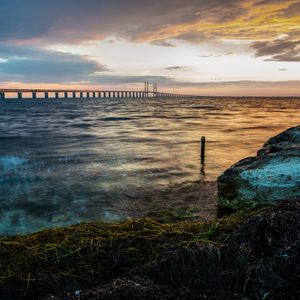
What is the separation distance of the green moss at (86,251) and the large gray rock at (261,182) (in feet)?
10.3

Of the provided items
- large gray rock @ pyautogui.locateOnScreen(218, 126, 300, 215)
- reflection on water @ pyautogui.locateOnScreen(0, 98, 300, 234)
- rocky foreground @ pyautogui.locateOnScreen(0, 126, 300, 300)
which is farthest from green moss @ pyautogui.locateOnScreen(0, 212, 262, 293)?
reflection on water @ pyautogui.locateOnScreen(0, 98, 300, 234)

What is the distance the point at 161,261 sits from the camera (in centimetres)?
417

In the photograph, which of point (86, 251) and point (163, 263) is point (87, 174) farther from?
point (163, 263)

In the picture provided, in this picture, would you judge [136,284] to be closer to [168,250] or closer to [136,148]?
[168,250]

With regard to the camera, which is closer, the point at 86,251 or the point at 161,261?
the point at 161,261

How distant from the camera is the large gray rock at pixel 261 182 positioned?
835 centimetres

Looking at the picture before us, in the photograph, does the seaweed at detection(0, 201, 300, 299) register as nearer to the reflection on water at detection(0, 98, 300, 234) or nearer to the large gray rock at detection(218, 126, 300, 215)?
the large gray rock at detection(218, 126, 300, 215)

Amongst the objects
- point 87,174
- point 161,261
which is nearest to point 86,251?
point 161,261

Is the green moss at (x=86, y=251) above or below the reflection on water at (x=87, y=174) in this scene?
above

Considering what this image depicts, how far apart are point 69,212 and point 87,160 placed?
870cm

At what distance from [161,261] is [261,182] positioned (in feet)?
17.2

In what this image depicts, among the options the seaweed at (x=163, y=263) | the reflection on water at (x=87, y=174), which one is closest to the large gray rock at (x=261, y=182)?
the reflection on water at (x=87, y=174)

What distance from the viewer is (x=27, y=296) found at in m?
4.00

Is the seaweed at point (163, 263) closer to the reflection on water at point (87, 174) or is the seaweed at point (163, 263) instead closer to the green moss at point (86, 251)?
the green moss at point (86, 251)
